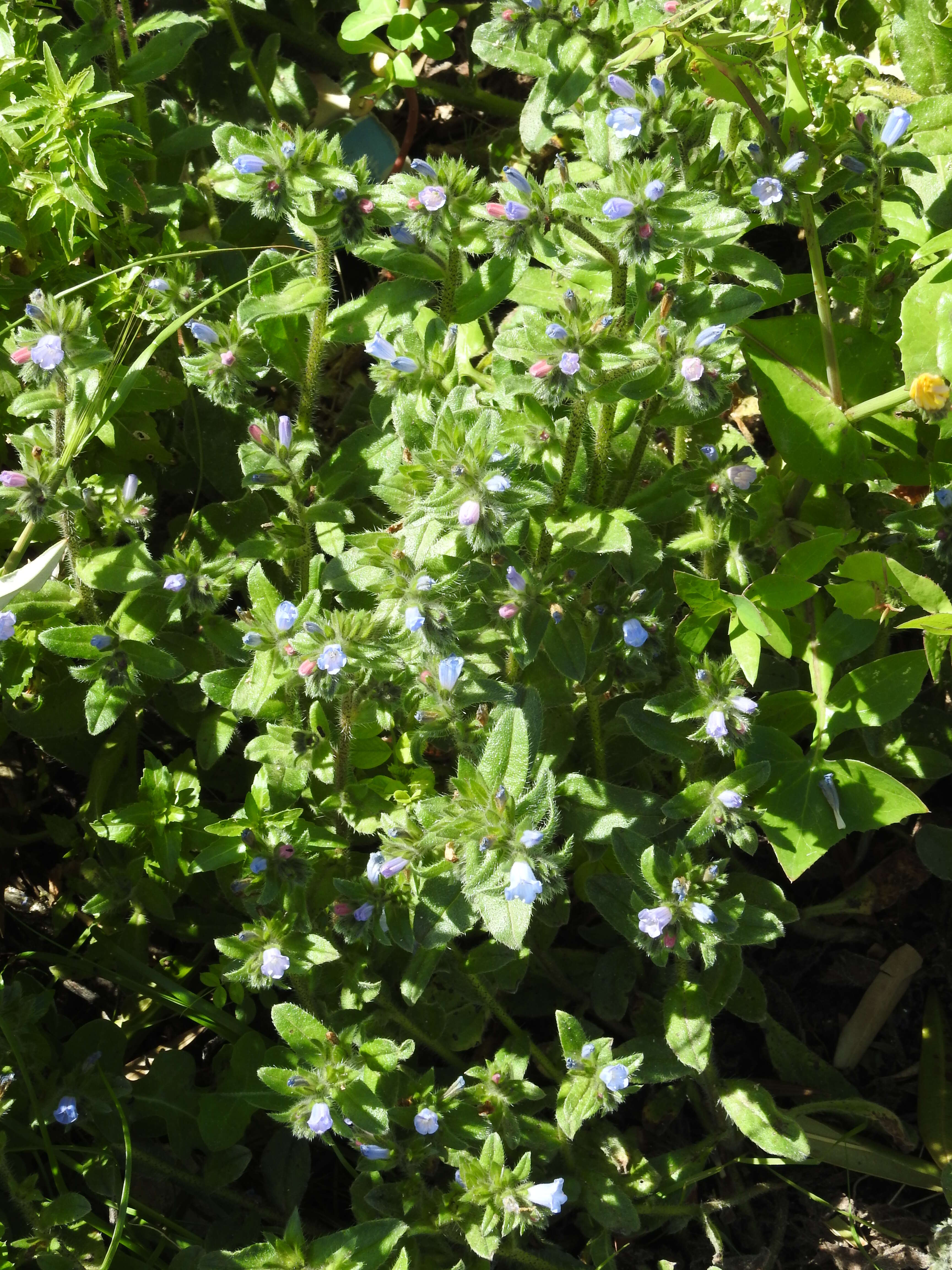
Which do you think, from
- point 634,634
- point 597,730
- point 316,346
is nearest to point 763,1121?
point 597,730

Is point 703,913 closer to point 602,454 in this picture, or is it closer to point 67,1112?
point 602,454

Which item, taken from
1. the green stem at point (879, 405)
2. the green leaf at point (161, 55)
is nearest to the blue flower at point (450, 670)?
the green stem at point (879, 405)

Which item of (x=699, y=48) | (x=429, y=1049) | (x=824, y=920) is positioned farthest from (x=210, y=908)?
(x=699, y=48)

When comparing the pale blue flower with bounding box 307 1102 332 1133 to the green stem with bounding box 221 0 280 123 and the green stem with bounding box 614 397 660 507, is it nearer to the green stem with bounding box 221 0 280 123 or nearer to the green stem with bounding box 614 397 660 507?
the green stem with bounding box 614 397 660 507

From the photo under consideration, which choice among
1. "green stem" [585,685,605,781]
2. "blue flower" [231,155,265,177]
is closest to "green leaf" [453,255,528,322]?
"blue flower" [231,155,265,177]

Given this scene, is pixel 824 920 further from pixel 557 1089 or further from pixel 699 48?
pixel 699 48

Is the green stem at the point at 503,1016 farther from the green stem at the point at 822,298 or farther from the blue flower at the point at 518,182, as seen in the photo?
the blue flower at the point at 518,182
